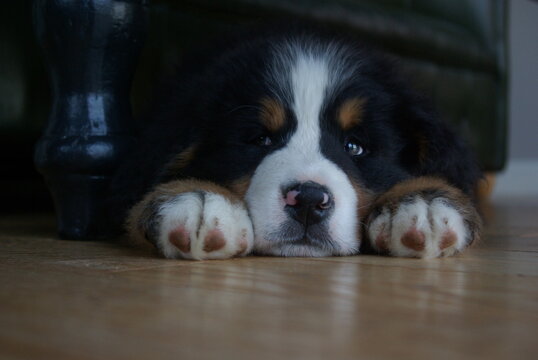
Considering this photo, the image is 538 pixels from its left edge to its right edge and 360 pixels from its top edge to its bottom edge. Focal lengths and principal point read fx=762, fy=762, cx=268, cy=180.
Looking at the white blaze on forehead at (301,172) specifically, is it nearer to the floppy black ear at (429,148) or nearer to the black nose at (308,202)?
the black nose at (308,202)

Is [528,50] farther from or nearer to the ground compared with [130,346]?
farther from the ground

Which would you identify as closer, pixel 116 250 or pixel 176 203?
pixel 176 203

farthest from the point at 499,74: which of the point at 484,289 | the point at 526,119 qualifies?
the point at 484,289

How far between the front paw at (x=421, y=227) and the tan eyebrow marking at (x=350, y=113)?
0.24 meters

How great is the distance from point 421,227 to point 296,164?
311 millimetres

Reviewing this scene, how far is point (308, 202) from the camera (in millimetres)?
1660

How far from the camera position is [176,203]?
1.65 metres

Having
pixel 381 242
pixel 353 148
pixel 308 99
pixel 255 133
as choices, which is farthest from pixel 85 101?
pixel 381 242

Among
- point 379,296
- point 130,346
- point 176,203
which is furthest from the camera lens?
point 176,203

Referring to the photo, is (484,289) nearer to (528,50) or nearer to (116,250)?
(116,250)

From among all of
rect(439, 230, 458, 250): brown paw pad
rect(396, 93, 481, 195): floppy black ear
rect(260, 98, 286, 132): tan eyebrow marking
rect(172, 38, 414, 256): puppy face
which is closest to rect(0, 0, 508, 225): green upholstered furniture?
rect(396, 93, 481, 195): floppy black ear

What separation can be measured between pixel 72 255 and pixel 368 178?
0.74 m

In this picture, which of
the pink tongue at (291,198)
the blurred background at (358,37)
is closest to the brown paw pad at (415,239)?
the pink tongue at (291,198)

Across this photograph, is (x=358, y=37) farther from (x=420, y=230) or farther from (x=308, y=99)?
(x=420, y=230)
